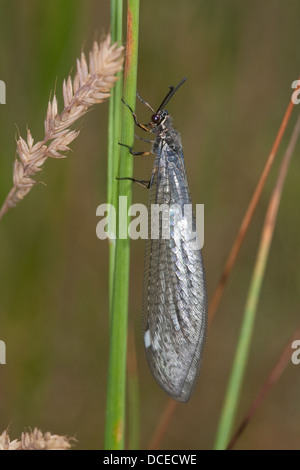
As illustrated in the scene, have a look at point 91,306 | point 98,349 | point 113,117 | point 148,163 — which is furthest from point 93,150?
point 113,117

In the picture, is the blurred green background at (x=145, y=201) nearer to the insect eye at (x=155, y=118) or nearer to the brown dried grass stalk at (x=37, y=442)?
the insect eye at (x=155, y=118)

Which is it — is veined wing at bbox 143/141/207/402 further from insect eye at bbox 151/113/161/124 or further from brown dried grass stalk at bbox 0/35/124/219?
brown dried grass stalk at bbox 0/35/124/219

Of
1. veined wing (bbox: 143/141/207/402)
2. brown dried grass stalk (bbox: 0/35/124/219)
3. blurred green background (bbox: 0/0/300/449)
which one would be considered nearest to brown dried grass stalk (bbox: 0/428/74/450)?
brown dried grass stalk (bbox: 0/35/124/219)

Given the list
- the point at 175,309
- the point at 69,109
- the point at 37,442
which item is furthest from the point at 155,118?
the point at 37,442

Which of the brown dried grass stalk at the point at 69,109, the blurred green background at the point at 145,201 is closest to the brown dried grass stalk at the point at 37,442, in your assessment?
the brown dried grass stalk at the point at 69,109

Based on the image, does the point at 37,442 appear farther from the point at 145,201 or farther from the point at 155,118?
the point at 145,201
